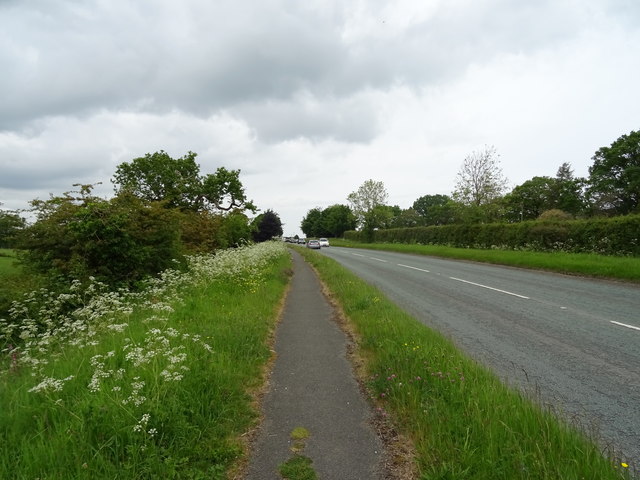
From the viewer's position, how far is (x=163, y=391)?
10.9 feet

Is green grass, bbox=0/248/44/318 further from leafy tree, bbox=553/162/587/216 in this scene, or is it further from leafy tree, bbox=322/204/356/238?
leafy tree, bbox=322/204/356/238

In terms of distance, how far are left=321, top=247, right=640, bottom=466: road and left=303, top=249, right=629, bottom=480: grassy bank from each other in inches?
19.3

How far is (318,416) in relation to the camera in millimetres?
3629

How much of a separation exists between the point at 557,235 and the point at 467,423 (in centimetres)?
1956

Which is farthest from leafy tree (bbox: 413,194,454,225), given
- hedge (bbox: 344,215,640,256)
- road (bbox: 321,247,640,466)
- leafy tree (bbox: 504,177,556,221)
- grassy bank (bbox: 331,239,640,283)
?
road (bbox: 321,247,640,466)

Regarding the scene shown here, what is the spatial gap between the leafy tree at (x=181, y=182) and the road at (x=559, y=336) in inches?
910

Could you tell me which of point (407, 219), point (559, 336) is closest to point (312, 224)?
point (407, 219)

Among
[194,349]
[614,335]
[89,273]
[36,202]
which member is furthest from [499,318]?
[36,202]

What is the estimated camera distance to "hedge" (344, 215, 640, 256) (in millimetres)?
14852

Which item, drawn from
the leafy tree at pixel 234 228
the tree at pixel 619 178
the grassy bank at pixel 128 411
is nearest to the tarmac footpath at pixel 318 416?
the grassy bank at pixel 128 411

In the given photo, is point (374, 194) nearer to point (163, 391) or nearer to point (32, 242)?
point (32, 242)

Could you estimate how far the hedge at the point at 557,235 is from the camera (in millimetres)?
14852

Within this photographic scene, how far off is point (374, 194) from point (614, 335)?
60.5 m

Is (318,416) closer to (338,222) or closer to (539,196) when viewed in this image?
(539,196)
